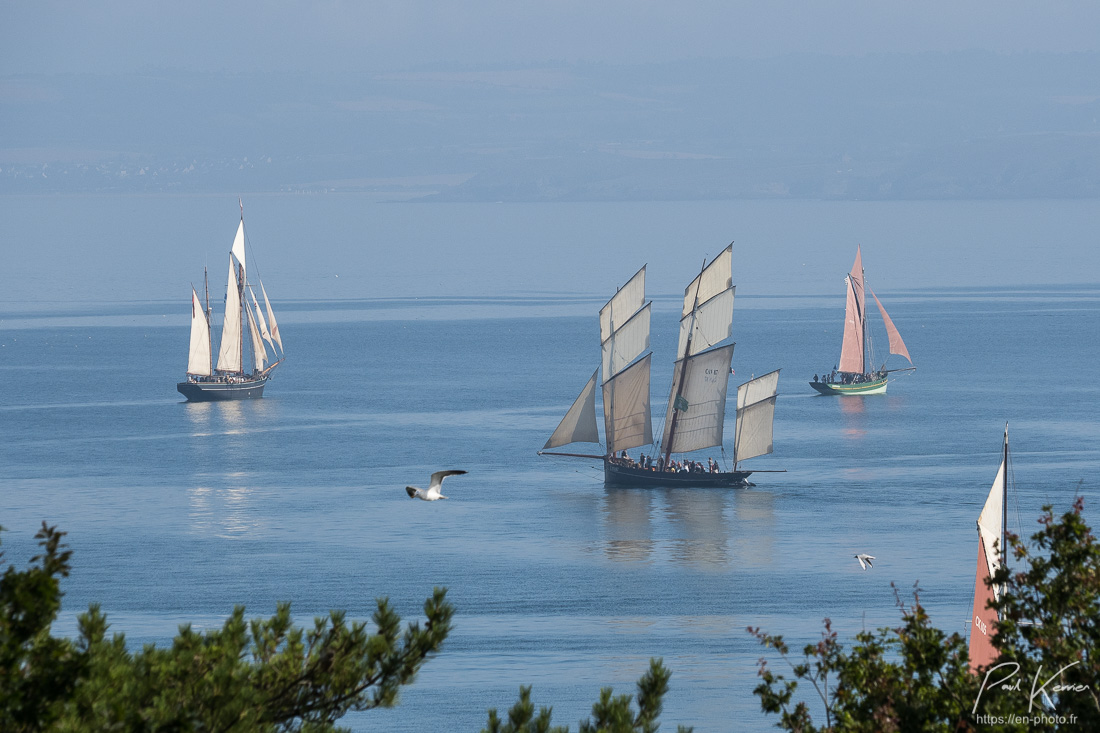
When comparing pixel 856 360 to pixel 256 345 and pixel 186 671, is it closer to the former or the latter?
pixel 256 345

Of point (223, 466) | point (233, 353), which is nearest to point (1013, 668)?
point (223, 466)

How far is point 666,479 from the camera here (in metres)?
100

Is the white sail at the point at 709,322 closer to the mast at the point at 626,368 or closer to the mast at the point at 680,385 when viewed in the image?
the mast at the point at 680,385

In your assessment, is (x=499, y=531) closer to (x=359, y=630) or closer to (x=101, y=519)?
(x=101, y=519)

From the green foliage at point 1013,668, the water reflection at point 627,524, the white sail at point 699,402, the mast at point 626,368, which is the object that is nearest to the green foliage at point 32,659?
the green foliage at point 1013,668

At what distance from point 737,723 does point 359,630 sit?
3666 centimetres

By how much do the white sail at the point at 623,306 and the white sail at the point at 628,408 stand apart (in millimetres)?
2623

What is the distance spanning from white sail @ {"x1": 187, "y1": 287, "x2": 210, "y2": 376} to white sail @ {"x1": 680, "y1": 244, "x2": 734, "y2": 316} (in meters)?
52.4

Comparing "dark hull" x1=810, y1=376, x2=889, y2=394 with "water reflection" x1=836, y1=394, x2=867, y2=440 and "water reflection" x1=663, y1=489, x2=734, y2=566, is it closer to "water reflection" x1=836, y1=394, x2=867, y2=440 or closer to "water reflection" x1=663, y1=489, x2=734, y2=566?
"water reflection" x1=836, y1=394, x2=867, y2=440

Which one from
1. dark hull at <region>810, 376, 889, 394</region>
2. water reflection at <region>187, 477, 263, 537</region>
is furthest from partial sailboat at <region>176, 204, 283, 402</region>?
dark hull at <region>810, 376, 889, 394</region>

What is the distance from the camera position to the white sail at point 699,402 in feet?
326

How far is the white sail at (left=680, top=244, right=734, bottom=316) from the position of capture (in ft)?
321

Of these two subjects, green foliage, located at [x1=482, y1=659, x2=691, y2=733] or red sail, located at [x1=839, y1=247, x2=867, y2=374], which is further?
red sail, located at [x1=839, y1=247, x2=867, y2=374]

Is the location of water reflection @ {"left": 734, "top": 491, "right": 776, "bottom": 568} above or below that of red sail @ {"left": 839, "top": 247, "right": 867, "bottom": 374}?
below
